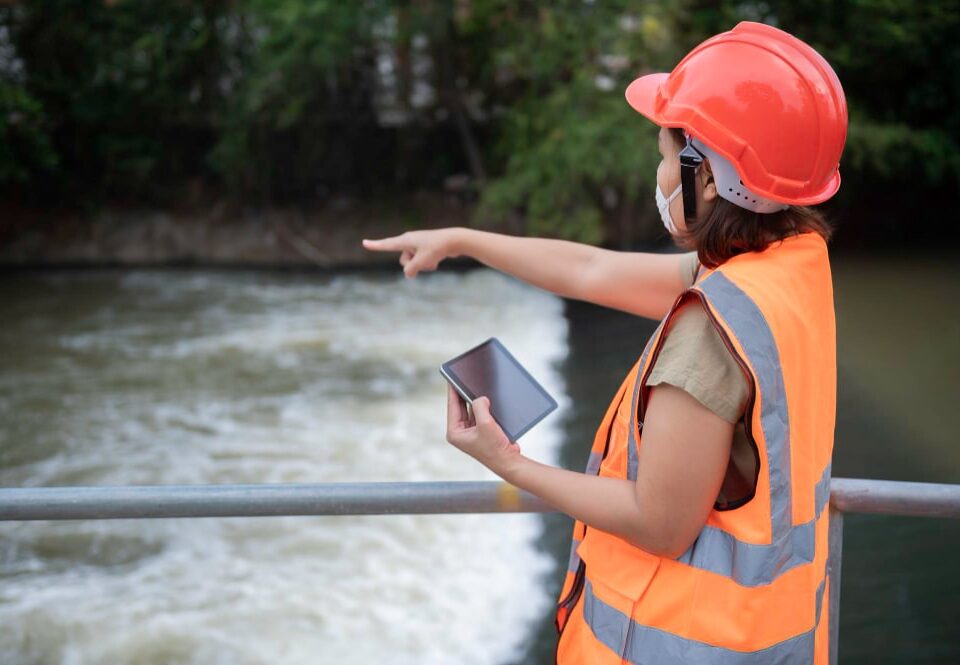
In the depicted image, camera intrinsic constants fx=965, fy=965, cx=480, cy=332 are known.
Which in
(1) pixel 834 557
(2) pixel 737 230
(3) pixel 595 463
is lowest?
(1) pixel 834 557

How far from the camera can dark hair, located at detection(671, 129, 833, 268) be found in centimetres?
110

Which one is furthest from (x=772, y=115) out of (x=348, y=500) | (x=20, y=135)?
(x=20, y=135)

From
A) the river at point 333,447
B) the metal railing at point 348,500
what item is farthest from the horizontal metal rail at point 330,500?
the river at point 333,447

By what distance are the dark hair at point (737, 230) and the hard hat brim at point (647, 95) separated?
2.0 inches

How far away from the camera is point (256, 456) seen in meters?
6.35

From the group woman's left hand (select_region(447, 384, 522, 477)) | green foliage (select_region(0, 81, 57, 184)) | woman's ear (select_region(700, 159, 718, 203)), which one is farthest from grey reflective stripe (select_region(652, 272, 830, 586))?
green foliage (select_region(0, 81, 57, 184))

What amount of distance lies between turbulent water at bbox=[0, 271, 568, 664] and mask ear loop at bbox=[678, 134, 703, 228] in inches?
135

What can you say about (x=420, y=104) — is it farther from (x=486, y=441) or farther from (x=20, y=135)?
(x=486, y=441)

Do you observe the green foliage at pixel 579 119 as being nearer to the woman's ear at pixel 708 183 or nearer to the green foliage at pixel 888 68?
the green foliage at pixel 888 68

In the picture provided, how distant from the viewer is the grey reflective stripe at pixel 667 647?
1042 millimetres

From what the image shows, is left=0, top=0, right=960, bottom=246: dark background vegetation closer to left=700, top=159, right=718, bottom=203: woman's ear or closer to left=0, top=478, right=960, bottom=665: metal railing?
left=0, top=478, right=960, bottom=665: metal railing

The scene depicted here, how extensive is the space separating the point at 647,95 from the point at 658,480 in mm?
495

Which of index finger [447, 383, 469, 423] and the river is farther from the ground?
index finger [447, 383, 469, 423]

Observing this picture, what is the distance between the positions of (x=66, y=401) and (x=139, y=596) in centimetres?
304
